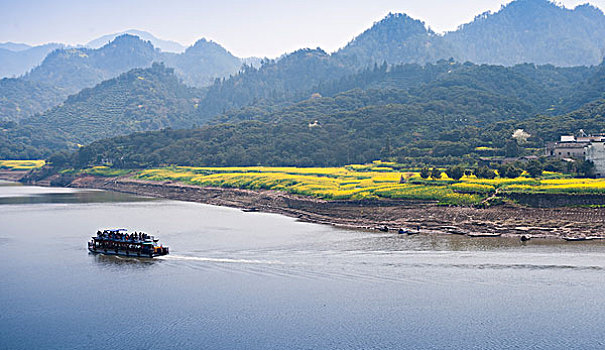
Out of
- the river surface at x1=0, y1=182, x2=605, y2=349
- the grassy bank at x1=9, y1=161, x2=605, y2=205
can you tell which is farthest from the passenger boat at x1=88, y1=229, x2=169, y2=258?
the grassy bank at x1=9, y1=161, x2=605, y2=205

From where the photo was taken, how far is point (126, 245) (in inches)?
2970

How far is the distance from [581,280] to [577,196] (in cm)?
3241

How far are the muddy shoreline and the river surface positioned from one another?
6.03 m

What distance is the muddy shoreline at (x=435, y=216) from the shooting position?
8094 centimetres

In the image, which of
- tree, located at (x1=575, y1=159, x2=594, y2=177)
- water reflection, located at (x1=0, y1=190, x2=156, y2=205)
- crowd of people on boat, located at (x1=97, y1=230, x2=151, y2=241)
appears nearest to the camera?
crowd of people on boat, located at (x1=97, y1=230, x2=151, y2=241)

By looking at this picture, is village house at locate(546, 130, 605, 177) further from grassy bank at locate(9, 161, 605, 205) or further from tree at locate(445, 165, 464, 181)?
tree at locate(445, 165, 464, 181)

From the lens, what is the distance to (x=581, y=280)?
187 ft

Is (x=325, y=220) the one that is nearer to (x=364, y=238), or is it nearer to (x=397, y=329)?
(x=364, y=238)

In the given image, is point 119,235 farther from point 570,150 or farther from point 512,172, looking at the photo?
point 570,150

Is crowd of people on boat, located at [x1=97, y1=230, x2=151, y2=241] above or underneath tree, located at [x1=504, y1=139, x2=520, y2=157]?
underneath

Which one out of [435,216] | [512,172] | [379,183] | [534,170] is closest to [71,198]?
[379,183]

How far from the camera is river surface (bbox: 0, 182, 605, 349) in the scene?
4534 cm

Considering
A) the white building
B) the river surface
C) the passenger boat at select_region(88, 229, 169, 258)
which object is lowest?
the river surface

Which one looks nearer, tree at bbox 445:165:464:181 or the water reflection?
tree at bbox 445:165:464:181
